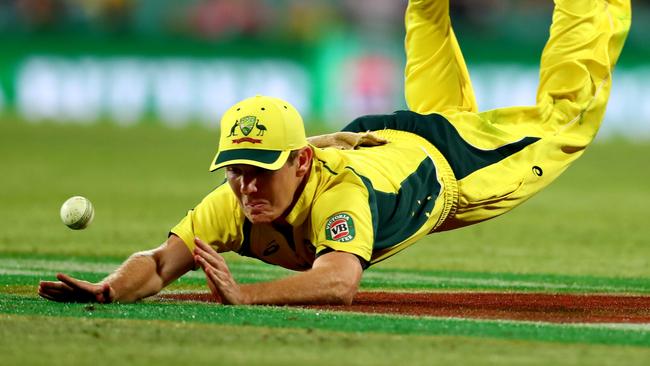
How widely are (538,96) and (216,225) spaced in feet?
9.10

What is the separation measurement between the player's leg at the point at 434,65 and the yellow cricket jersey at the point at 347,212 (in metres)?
1.25

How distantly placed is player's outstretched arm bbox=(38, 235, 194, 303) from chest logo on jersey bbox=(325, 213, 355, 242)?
803 mm

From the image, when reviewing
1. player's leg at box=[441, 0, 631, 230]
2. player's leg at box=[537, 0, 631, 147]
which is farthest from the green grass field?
player's leg at box=[537, 0, 631, 147]

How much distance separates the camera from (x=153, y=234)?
11141mm

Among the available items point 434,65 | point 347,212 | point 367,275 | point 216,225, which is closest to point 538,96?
point 434,65

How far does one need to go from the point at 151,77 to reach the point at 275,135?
20.0 meters

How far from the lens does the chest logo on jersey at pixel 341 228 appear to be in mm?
6432

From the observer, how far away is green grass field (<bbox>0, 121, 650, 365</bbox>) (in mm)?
5207

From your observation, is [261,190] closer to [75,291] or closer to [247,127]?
[247,127]

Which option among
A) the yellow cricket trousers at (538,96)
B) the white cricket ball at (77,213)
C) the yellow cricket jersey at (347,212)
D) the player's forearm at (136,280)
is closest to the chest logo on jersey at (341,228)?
the yellow cricket jersey at (347,212)

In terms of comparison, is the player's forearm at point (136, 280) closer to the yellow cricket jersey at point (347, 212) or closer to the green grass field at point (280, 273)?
the green grass field at point (280, 273)

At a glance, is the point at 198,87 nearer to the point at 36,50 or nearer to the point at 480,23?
the point at 36,50

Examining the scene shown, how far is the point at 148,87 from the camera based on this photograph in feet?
85.8

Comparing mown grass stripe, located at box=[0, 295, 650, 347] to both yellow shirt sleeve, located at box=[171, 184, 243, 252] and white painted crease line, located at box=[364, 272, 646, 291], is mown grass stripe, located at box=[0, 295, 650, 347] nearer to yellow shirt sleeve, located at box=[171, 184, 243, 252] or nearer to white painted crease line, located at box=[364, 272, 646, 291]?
yellow shirt sleeve, located at box=[171, 184, 243, 252]
